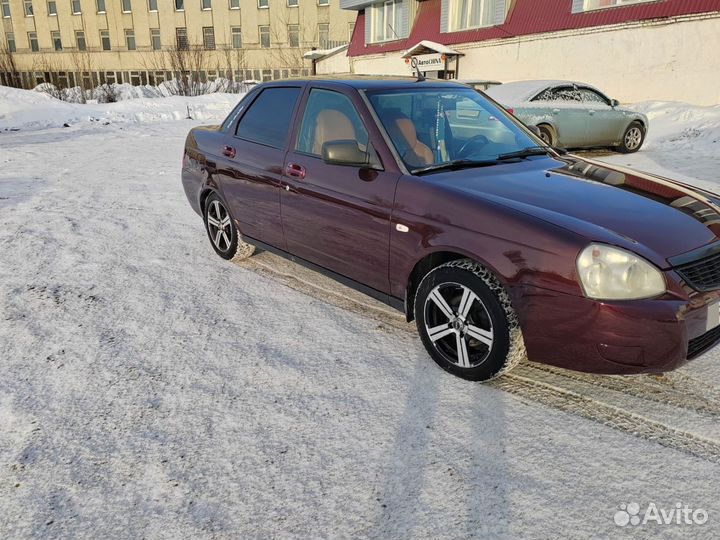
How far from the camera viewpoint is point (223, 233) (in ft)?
16.8

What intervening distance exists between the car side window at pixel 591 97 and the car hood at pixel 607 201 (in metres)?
8.72

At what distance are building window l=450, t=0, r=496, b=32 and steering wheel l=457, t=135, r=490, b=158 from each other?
22221 mm

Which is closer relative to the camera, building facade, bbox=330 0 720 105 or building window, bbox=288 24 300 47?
building facade, bbox=330 0 720 105

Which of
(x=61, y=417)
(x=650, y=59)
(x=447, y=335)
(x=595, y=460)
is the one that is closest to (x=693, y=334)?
(x=595, y=460)

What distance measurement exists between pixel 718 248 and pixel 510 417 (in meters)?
1.39

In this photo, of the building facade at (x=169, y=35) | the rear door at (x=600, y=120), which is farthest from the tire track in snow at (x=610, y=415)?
the building facade at (x=169, y=35)

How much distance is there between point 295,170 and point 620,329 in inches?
95.7

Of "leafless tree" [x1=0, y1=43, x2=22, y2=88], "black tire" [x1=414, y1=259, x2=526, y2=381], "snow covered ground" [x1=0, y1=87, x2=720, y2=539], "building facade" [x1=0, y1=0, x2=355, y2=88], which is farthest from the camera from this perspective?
"building facade" [x1=0, y1=0, x2=355, y2=88]

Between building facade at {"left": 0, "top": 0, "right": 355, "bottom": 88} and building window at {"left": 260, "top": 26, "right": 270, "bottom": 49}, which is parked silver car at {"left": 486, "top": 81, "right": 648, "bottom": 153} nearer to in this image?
building facade at {"left": 0, "top": 0, "right": 355, "bottom": 88}

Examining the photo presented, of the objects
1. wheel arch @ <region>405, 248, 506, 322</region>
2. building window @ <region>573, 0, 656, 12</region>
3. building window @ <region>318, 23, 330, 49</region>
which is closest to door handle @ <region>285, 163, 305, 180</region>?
wheel arch @ <region>405, 248, 506, 322</region>

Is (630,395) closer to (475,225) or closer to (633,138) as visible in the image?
(475,225)

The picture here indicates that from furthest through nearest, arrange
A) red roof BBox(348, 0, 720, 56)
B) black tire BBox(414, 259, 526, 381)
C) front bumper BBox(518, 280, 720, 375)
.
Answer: red roof BBox(348, 0, 720, 56) < black tire BBox(414, 259, 526, 381) < front bumper BBox(518, 280, 720, 375)

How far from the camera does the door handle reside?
394 cm

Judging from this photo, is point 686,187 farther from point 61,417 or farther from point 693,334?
point 61,417
